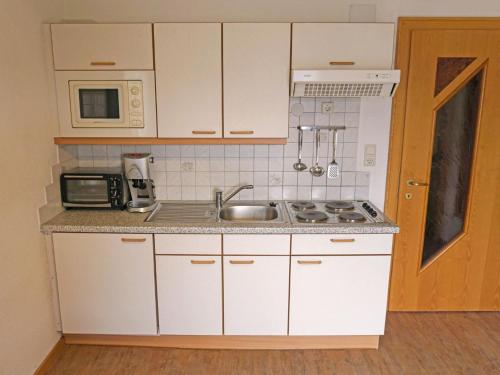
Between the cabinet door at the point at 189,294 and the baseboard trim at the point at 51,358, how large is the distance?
0.67m

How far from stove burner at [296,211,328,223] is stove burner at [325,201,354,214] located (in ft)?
0.41

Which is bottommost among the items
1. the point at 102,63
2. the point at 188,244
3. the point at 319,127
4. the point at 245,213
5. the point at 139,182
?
the point at 188,244

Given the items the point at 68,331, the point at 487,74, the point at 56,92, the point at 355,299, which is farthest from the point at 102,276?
the point at 487,74

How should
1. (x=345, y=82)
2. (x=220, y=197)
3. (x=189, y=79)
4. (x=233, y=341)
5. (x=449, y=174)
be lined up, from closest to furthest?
(x=345, y=82)
(x=189, y=79)
(x=233, y=341)
(x=220, y=197)
(x=449, y=174)

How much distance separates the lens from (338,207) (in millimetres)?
2770

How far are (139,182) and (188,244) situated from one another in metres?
0.59

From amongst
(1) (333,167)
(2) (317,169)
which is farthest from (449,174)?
(2) (317,169)

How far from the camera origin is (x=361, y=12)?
2666 millimetres

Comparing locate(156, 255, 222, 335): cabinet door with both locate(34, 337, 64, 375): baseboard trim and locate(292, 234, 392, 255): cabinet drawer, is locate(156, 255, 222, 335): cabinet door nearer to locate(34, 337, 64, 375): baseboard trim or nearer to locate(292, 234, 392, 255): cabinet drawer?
locate(292, 234, 392, 255): cabinet drawer

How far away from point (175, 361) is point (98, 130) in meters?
1.54

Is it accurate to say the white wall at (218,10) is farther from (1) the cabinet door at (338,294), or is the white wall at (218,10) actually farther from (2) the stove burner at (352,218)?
(1) the cabinet door at (338,294)

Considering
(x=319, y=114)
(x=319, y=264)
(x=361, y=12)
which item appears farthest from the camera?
(x=319, y=114)

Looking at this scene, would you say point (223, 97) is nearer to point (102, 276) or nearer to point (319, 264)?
point (319, 264)

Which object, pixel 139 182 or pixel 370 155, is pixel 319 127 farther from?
pixel 139 182
